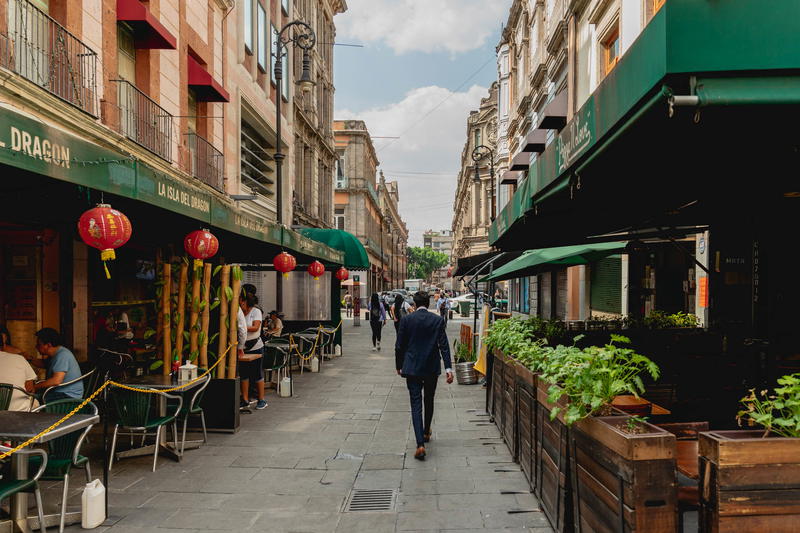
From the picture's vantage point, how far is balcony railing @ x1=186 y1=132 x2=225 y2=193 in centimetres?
1513

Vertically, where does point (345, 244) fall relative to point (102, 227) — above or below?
above

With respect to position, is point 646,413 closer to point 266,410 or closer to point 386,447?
point 386,447

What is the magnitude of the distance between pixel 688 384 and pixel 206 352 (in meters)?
6.34

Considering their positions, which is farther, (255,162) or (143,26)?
(255,162)

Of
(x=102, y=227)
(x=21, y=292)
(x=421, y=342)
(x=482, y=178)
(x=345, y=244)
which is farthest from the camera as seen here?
(x=482, y=178)

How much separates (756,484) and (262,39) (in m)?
22.9

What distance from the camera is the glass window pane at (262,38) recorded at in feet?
70.1

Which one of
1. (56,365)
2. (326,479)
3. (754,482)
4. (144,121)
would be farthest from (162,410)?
(144,121)

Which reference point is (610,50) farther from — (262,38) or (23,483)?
(23,483)

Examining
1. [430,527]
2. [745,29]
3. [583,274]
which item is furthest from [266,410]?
[583,274]

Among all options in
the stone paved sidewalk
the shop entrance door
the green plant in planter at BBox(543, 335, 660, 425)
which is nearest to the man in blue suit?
the stone paved sidewalk

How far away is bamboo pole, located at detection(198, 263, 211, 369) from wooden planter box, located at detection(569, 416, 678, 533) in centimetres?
604

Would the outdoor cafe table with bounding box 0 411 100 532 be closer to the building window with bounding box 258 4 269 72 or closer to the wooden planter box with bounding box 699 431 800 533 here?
the wooden planter box with bounding box 699 431 800 533

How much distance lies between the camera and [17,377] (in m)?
5.84
